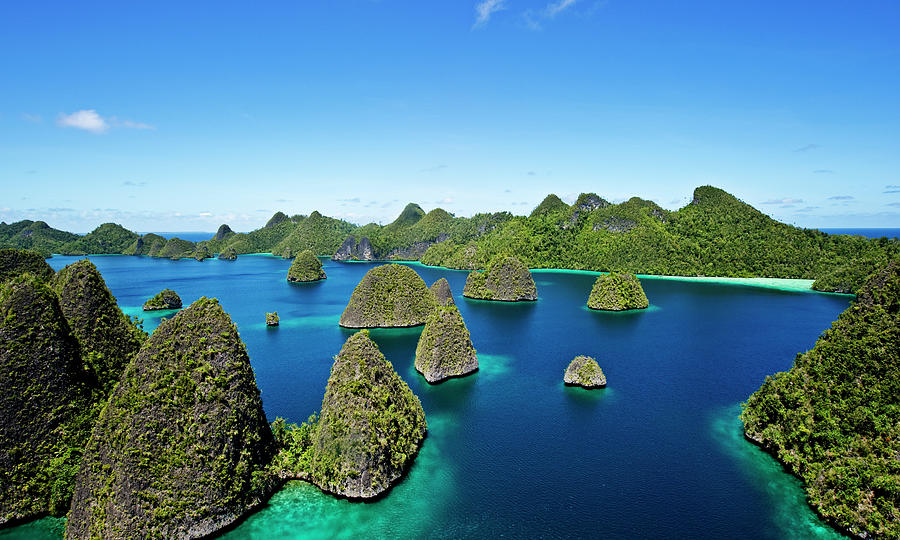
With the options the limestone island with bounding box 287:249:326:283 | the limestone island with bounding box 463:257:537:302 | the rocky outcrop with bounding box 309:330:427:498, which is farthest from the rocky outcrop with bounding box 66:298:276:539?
the limestone island with bounding box 287:249:326:283

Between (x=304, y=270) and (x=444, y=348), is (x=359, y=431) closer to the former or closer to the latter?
(x=444, y=348)

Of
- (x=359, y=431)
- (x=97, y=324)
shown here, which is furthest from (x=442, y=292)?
(x=97, y=324)

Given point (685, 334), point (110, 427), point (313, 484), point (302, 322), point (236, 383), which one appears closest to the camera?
point (110, 427)

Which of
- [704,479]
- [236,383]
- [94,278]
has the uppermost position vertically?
[94,278]

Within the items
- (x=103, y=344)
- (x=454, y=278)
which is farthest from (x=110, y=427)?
(x=454, y=278)

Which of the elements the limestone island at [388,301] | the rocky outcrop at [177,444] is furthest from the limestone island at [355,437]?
the limestone island at [388,301]

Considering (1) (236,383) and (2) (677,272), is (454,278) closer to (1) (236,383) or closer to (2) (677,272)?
(2) (677,272)

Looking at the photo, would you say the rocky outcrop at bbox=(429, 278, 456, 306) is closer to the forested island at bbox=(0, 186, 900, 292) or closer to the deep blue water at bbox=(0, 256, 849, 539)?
the deep blue water at bbox=(0, 256, 849, 539)
